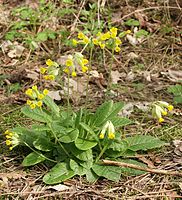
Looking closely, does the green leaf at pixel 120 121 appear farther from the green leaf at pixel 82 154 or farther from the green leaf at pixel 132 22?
the green leaf at pixel 132 22

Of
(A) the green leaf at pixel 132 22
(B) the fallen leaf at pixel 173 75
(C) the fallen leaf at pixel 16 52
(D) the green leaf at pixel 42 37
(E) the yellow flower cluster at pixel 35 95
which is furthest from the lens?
(A) the green leaf at pixel 132 22

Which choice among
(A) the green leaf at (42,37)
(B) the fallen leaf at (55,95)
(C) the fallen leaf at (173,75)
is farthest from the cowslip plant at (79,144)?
(A) the green leaf at (42,37)

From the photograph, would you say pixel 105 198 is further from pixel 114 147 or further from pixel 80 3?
pixel 80 3

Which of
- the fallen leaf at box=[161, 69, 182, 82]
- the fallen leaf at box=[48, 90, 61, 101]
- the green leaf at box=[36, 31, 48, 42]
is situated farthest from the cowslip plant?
the green leaf at box=[36, 31, 48, 42]

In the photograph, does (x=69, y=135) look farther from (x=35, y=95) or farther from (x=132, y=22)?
(x=132, y=22)

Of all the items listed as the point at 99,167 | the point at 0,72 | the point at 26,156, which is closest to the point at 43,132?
the point at 26,156

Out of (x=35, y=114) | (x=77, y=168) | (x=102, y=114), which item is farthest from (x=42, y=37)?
(x=77, y=168)
